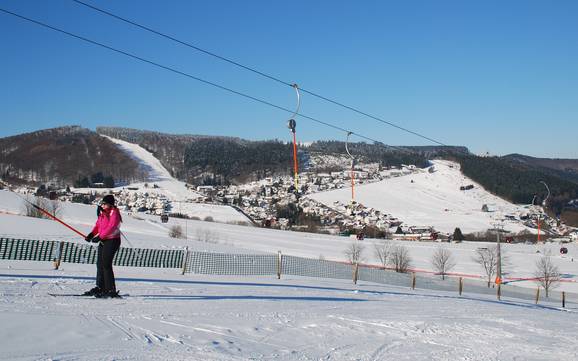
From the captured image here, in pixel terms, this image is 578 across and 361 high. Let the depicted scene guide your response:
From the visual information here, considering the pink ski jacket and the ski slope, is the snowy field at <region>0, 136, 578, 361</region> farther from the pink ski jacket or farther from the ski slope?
the pink ski jacket

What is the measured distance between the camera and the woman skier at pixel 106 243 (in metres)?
10.4

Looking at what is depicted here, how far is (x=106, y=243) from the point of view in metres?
10.4

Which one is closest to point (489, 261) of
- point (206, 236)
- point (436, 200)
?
point (206, 236)

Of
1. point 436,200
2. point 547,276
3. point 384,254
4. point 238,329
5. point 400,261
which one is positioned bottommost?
point 400,261

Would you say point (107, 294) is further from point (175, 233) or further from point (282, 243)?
point (282, 243)

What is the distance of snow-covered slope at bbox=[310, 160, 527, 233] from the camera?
136250mm

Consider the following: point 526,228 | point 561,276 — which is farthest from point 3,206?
point 526,228

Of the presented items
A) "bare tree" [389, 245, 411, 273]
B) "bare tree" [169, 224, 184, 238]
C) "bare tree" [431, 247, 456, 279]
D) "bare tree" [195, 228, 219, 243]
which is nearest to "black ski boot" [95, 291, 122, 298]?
"bare tree" [389, 245, 411, 273]

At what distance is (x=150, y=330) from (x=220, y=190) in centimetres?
18344

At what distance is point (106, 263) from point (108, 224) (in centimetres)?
71

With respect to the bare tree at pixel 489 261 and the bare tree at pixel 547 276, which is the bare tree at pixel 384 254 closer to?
the bare tree at pixel 489 261

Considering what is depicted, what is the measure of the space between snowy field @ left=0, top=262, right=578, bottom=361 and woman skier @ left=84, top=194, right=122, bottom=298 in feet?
1.19

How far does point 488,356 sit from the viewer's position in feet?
27.7

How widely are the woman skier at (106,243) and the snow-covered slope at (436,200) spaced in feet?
402
